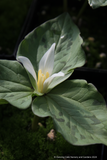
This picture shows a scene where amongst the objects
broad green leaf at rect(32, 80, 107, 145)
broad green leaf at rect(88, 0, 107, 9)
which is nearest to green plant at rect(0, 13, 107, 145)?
broad green leaf at rect(32, 80, 107, 145)

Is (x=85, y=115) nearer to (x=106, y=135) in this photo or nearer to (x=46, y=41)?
(x=106, y=135)

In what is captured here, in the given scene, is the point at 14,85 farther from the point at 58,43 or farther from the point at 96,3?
the point at 96,3

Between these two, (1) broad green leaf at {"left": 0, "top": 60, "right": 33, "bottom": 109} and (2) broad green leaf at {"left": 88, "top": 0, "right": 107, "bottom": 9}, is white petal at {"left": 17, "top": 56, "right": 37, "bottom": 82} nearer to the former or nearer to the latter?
(1) broad green leaf at {"left": 0, "top": 60, "right": 33, "bottom": 109}

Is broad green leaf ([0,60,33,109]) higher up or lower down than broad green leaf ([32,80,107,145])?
higher up

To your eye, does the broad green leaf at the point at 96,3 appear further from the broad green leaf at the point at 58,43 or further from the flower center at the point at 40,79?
the flower center at the point at 40,79

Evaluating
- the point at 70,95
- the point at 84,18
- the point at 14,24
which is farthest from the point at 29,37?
the point at 84,18

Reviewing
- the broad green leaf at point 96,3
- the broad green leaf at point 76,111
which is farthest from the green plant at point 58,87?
the broad green leaf at point 96,3

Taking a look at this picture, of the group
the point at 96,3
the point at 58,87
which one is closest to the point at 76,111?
the point at 58,87
